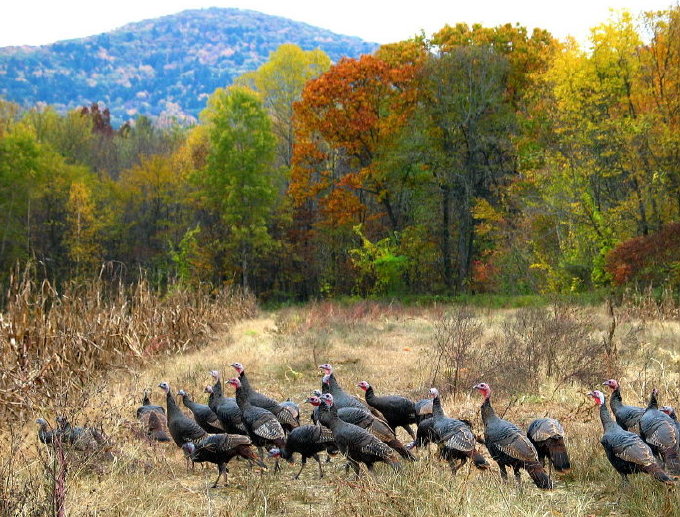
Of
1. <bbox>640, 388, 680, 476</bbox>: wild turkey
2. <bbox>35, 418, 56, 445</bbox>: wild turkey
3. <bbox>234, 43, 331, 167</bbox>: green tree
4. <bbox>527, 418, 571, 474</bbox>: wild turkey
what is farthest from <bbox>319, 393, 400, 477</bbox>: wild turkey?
<bbox>234, 43, 331, 167</bbox>: green tree

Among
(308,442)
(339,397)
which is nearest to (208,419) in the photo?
(339,397)

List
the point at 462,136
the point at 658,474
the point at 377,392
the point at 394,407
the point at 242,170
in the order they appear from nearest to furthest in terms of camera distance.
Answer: the point at 658,474 → the point at 394,407 → the point at 377,392 → the point at 462,136 → the point at 242,170

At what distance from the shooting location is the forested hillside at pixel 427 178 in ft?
80.5

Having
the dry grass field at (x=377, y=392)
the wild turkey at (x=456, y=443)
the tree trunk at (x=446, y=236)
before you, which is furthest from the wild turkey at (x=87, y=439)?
the tree trunk at (x=446, y=236)

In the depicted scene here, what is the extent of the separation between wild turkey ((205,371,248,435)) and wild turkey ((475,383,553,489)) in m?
2.89

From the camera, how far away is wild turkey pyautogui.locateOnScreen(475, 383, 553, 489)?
590cm

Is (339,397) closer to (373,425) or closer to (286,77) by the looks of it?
(373,425)

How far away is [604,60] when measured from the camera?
2506 centimetres

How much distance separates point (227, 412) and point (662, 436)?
4.76 metres

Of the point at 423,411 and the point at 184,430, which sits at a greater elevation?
the point at 423,411

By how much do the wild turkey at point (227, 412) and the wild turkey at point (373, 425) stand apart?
1250 mm

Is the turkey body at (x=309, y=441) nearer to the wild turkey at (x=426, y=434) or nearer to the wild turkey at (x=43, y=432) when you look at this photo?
the wild turkey at (x=426, y=434)

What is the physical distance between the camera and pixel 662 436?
5.93 meters

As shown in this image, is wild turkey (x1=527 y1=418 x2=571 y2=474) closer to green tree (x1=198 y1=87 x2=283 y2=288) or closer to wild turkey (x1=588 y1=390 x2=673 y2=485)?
wild turkey (x1=588 y1=390 x2=673 y2=485)
